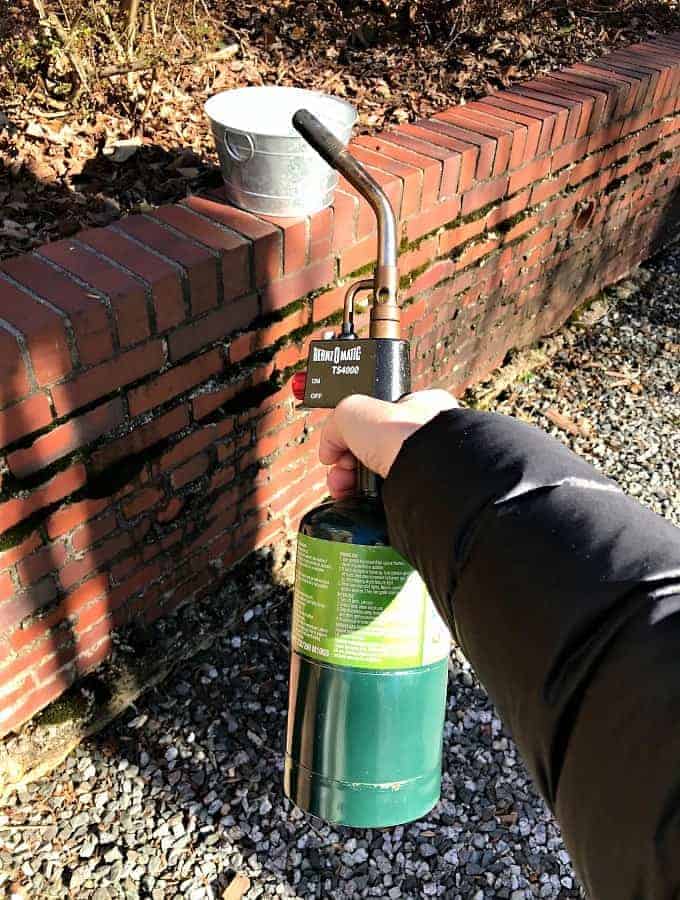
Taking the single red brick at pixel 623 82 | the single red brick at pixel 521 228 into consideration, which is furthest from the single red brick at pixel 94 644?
the single red brick at pixel 623 82

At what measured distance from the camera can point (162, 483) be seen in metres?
2.18

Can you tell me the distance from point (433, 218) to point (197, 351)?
104cm

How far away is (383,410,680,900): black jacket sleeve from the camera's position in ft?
Result: 3.11

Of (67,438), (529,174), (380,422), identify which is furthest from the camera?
(529,174)

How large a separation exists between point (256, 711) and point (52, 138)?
203cm

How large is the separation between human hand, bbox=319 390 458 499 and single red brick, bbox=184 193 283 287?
67cm

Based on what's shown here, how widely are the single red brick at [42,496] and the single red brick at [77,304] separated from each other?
30 centimetres

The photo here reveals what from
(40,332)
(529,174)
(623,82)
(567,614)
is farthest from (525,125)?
(567,614)

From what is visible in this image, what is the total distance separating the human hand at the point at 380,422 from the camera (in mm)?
1439

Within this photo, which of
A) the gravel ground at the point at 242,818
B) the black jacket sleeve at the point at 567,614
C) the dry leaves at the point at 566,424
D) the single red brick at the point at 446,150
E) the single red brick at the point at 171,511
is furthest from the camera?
the dry leaves at the point at 566,424

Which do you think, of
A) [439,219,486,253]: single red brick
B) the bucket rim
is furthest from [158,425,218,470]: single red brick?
[439,219,486,253]: single red brick

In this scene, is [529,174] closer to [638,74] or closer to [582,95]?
[582,95]

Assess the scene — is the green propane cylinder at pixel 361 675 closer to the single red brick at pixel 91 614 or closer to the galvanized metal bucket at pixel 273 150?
the single red brick at pixel 91 614

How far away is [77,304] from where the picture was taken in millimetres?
1736
